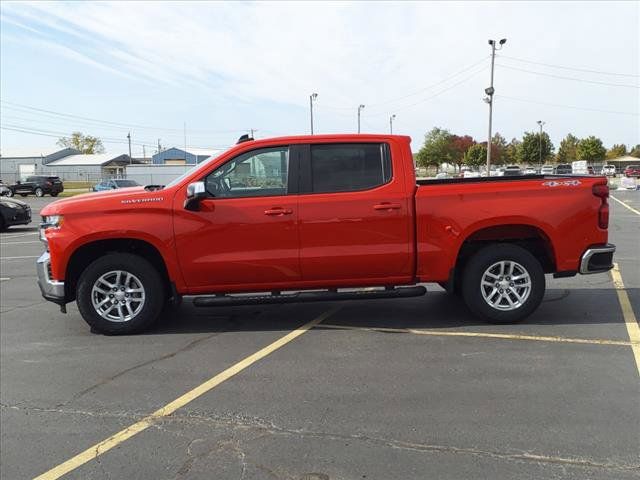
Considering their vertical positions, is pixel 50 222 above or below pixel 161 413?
above

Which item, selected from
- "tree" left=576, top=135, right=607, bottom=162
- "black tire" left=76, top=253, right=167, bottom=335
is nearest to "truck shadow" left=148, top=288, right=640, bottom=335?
"black tire" left=76, top=253, right=167, bottom=335

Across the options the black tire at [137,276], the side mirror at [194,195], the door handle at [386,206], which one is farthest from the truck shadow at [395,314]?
the side mirror at [194,195]

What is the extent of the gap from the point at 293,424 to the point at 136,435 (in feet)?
3.35

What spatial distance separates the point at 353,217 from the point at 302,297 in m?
0.98

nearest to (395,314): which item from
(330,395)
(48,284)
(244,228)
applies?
(244,228)

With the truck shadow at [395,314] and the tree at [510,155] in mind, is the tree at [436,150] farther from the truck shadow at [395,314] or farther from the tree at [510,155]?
the truck shadow at [395,314]

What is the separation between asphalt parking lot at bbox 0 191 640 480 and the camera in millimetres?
3264

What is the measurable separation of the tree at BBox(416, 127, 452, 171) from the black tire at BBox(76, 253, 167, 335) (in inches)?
3804

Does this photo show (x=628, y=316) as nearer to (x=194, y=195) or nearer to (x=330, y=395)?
(x=330, y=395)

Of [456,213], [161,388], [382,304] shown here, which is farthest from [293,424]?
[382,304]

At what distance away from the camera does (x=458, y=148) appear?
341 feet

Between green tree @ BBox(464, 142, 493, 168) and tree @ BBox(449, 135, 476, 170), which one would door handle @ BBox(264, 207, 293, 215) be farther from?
tree @ BBox(449, 135, 476, 170)

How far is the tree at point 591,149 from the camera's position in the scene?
9300cm

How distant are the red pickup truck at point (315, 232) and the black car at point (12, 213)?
13.8m
